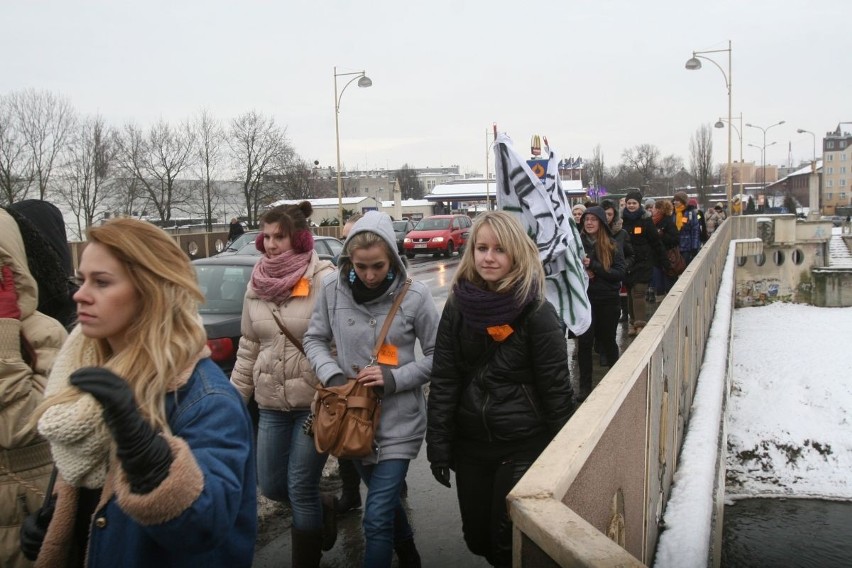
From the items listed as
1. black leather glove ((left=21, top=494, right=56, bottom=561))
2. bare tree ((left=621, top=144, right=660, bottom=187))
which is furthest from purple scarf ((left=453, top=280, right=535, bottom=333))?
bare tree ((left=621, top=144, right=660, bottom=187))

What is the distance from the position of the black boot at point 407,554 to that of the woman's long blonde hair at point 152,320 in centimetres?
217

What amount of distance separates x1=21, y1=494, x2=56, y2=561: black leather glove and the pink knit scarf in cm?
200

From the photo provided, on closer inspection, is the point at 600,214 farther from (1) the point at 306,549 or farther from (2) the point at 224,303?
(1) the point at 306,549

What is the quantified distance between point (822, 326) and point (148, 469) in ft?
73.3

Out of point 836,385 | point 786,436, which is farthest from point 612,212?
point 836,385

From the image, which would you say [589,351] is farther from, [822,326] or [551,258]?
[822,326]

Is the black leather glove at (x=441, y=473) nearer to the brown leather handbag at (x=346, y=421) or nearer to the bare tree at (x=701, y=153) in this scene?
the brown leather handbag at (x=346, y=421)

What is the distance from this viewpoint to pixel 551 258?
5812 millimetres

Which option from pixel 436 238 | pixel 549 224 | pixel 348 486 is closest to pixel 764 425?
pixel 549 224

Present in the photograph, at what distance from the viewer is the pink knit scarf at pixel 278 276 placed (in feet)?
13.0

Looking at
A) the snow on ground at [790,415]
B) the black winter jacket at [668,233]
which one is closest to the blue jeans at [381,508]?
the snow on ground at [790,415]

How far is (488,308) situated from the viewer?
3.15m

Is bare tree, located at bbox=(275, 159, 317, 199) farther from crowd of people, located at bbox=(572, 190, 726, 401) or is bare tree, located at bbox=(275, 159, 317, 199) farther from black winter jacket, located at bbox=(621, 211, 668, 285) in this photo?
black winter jacket, located at bbox=(621, 211, 668, 285)

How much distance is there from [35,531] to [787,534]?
23.4ft
